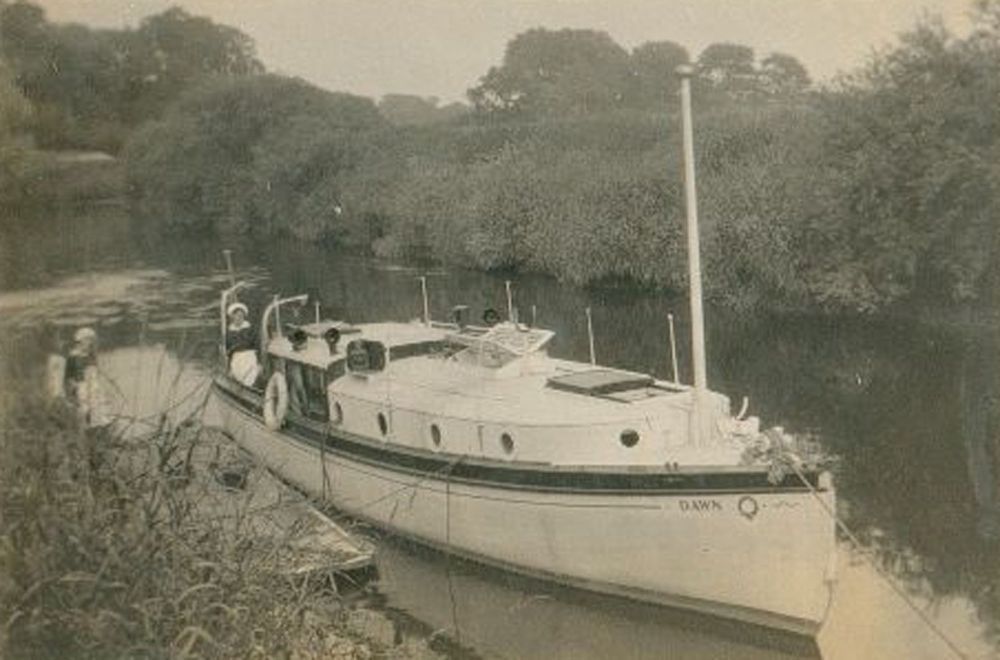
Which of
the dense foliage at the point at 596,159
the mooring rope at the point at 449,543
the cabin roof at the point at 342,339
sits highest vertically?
the dense foliage at the point at 596,159

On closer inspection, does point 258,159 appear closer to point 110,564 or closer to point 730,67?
point 730,67

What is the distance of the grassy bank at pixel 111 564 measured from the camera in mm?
5547

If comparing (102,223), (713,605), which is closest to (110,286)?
(102,223)

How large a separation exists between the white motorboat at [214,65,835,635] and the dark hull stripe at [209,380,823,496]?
0.6 inches

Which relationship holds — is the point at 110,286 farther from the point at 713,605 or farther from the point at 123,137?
the point at 713,605

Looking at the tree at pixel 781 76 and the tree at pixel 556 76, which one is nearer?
the tree at pixel 781 76

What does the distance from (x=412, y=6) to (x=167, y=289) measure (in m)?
16.1

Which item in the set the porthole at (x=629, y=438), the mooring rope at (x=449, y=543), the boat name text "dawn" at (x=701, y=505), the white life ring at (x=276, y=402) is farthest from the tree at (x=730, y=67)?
the boat name text "dawn" at (x=701, y=505)

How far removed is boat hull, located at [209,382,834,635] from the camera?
914 centimetres

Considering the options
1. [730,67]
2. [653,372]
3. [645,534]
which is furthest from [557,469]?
[730,67]

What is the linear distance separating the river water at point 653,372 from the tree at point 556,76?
22.8ft

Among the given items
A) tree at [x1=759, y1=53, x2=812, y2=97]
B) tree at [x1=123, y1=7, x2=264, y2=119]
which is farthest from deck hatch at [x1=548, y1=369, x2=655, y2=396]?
tree at [x1=759, y1=53, x2=812, y2=97]

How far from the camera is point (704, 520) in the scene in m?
9.33

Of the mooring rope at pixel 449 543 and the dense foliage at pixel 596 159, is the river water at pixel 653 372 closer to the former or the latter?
the mooring rope at pixel 449 543
